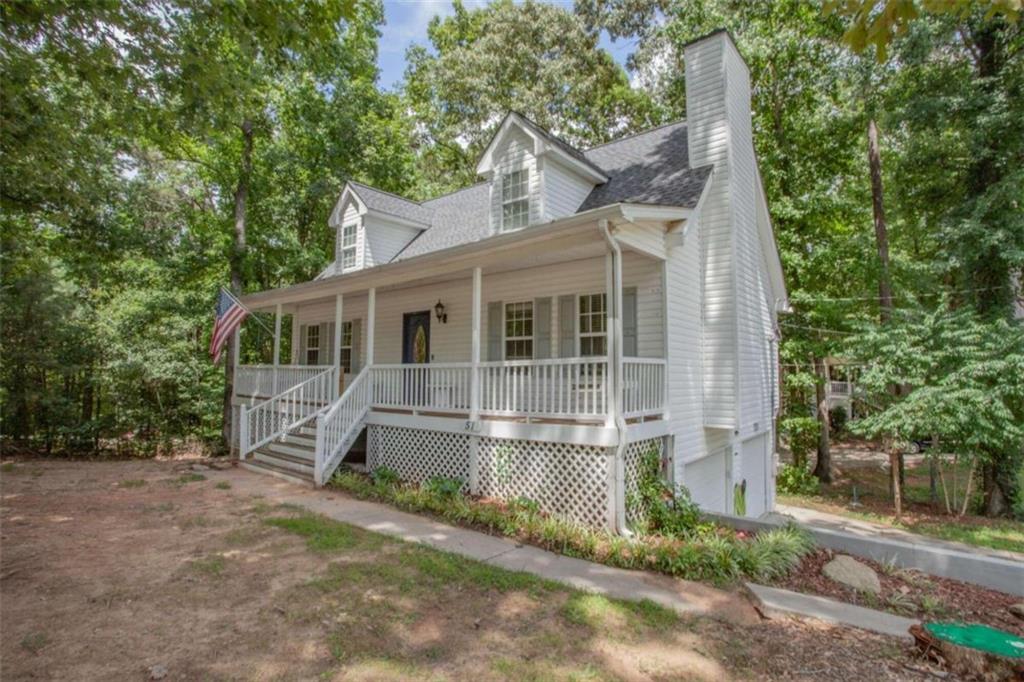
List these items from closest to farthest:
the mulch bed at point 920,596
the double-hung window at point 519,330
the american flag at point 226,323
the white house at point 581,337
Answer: the mulch bed at point 920,596 < the white house at point 581,337 < the double-hung window at point 519,330 < the american flag at point 226,323

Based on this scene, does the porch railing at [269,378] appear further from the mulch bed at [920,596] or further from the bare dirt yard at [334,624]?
the mulch bed at [920,596]

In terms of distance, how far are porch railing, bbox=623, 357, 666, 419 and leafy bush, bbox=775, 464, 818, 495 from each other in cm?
1147

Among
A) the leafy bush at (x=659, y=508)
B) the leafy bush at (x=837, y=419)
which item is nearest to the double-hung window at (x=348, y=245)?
the leafy bush at (x=659, y=508)

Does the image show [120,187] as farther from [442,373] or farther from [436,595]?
[436,595]

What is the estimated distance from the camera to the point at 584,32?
2244 centimetres

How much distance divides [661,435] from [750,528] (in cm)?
173

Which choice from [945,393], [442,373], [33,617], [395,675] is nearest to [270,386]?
[442,373]

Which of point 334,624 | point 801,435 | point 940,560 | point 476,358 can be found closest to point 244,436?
point 476,358

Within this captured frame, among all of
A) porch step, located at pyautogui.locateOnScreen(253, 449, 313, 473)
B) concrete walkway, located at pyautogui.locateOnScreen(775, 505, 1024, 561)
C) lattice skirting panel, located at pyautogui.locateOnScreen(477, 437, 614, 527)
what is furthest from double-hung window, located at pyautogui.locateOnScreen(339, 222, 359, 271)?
concrete walkway, located at pyautogui.locateOnScreen(775, 505, 1024, 561)

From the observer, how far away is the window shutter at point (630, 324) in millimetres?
8836

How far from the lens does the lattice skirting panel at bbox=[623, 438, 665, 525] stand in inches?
276

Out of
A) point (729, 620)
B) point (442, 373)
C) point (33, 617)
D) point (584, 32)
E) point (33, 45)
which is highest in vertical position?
point (584, 32)

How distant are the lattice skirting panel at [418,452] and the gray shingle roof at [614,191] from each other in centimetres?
367

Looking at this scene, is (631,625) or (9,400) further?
(9,400)
